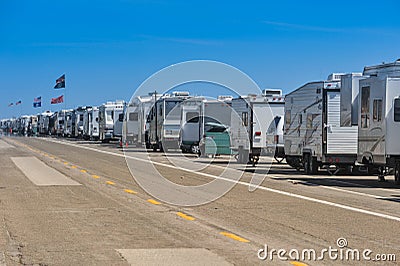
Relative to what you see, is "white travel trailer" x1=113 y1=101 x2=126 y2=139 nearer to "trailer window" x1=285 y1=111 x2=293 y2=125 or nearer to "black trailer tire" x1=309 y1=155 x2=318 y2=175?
"trailer window" x1=285 y1=111 x2=293 y2=125

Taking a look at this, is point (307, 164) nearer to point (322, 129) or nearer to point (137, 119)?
point (322, 129)

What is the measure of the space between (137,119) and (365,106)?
33.4 meters

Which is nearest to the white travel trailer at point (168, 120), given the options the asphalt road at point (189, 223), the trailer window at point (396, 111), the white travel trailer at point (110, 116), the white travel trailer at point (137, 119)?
the white travel trailer at point (137, 119)

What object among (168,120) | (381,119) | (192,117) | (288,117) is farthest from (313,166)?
(168,120)

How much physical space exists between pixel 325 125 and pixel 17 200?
12064 millimetres

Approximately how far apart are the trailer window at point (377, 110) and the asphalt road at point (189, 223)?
2.01 metres

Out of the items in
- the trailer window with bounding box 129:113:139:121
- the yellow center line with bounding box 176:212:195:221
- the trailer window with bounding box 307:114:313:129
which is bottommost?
the yellow center line with bounding box 176:212:195:221

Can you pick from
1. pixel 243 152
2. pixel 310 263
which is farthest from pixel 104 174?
pixel 310 263

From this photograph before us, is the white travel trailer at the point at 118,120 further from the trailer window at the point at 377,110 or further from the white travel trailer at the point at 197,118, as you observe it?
the trailer window at the point at 377,110

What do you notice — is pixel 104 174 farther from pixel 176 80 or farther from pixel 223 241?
pixel 223 241

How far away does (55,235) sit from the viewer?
37.0ft

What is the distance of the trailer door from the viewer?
2441 cm

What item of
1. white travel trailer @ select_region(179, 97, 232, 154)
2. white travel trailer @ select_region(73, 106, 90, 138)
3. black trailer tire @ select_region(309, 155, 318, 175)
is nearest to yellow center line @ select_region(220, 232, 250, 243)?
black trailer tire @ select_region(309, 155, 318, 175)

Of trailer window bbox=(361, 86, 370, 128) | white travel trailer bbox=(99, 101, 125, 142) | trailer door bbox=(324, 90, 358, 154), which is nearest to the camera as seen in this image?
trailer window bbox=(361, 86, 370, 128)
